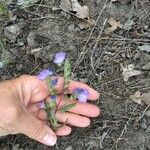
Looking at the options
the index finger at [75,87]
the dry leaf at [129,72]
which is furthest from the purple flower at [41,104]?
the dry leaf at [129,72]

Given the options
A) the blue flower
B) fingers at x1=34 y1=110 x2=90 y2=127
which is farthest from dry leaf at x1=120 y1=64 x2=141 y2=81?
the blue flower

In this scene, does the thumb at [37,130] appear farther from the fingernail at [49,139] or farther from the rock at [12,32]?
the rock at [12,32]

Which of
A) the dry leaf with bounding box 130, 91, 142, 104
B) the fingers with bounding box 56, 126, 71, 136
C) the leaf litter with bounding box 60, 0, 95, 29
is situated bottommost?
the fingers with bounding box 56, 126, 71, 136

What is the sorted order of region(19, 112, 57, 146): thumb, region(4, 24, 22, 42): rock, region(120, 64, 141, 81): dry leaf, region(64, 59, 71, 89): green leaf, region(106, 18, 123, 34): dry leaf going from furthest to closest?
region(4, 24, 22, 42): rock < region(106, 18, 123, 34): dry leaf < region(120, 64, 141, 81): dry leaf < region(64, 59, 71, 89): green leaf < region(19, 112, 57, 146): thumb

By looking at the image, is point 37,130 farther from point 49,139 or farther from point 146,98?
point 146,98

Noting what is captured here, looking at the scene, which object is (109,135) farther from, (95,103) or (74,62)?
(74,62)

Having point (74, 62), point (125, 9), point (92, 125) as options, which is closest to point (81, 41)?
point (74, 62)

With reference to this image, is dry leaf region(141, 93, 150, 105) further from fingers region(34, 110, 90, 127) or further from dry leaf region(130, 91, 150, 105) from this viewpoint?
fingers region(34, 110, 90, 127)
